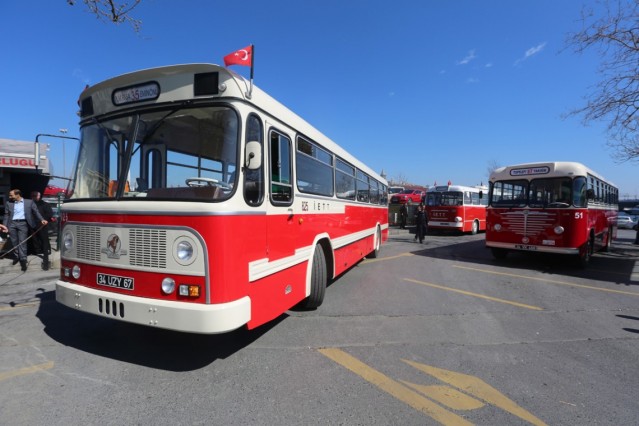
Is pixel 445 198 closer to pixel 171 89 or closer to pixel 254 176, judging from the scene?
pixel 254 176

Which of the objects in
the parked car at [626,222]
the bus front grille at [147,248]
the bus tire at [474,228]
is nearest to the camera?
the bus front grille at [147,248]

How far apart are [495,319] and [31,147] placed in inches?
672

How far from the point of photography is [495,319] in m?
5.45

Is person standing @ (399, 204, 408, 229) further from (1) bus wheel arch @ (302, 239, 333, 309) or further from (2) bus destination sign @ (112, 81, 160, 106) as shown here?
(2) bus destination sign @ (112, 81, 160, 106)

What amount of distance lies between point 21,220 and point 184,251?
25.1 ft

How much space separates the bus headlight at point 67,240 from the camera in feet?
13.1

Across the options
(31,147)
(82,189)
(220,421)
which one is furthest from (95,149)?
(31,147)

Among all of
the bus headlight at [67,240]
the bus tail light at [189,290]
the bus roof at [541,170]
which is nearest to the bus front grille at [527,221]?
the bus roof at [541,170]

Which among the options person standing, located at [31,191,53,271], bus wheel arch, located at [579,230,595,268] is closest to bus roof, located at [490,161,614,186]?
bus wheel arch, located at [579,230,595,268]

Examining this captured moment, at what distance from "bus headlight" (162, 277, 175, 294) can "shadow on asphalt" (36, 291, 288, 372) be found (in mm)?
901

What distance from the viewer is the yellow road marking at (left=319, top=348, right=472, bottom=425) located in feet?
9.58

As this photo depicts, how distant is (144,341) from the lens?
431 cm

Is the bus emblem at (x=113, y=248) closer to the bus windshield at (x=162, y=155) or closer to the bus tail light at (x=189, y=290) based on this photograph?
the bus windshield at (x=162, y=155)

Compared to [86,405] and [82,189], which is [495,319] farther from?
[82,189]
